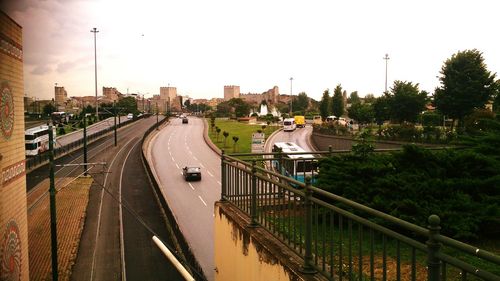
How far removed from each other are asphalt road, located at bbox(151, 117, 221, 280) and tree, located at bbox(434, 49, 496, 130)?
2284 centimetres

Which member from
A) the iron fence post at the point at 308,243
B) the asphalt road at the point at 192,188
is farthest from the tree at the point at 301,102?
the iron fence post at the point at 308,243

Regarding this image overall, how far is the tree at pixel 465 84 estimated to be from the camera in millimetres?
38812

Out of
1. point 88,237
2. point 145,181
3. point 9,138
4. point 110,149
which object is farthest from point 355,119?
point 9,138

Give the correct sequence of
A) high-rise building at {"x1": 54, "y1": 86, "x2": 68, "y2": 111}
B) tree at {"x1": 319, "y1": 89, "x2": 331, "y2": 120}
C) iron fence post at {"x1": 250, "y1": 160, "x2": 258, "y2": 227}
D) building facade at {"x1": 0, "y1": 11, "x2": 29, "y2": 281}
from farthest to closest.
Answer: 1. tree at {"x1": 319, "y1": 89, "x2": 331, "y2": 120}
2. high-rise building at {"x1": 54, "y1": 86, "x2": 68, "y2": 111}
3. building facade at {"x1": 0, "y1": 11, "x2": 29, "y2": 281}
4. iron fence post at {"x1": 250, "y1": 160, "x2": 258, "y2": 227}

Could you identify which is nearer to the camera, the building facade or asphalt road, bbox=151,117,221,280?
the building facade

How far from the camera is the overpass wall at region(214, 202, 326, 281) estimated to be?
15.0 feet

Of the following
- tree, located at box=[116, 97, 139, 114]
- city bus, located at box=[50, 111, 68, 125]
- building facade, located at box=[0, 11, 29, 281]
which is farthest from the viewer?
tree, located at box=[116, 97, 139, 114]

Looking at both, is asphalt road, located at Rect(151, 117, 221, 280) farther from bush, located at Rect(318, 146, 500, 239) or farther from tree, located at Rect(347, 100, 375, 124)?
tree, located at Rect(347, 100, 375, 124)

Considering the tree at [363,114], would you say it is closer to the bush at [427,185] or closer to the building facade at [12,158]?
the building facade at [12,158]

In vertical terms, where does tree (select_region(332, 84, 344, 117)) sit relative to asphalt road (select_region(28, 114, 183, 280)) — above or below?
above

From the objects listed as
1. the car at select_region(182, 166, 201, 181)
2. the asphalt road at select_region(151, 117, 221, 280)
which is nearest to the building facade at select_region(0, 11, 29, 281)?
the asphalt road at select_region(151, 117, 221, 280)

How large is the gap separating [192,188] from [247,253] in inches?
1057

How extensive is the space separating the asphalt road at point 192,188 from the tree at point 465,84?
2284cm

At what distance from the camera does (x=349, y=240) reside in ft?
11.5
